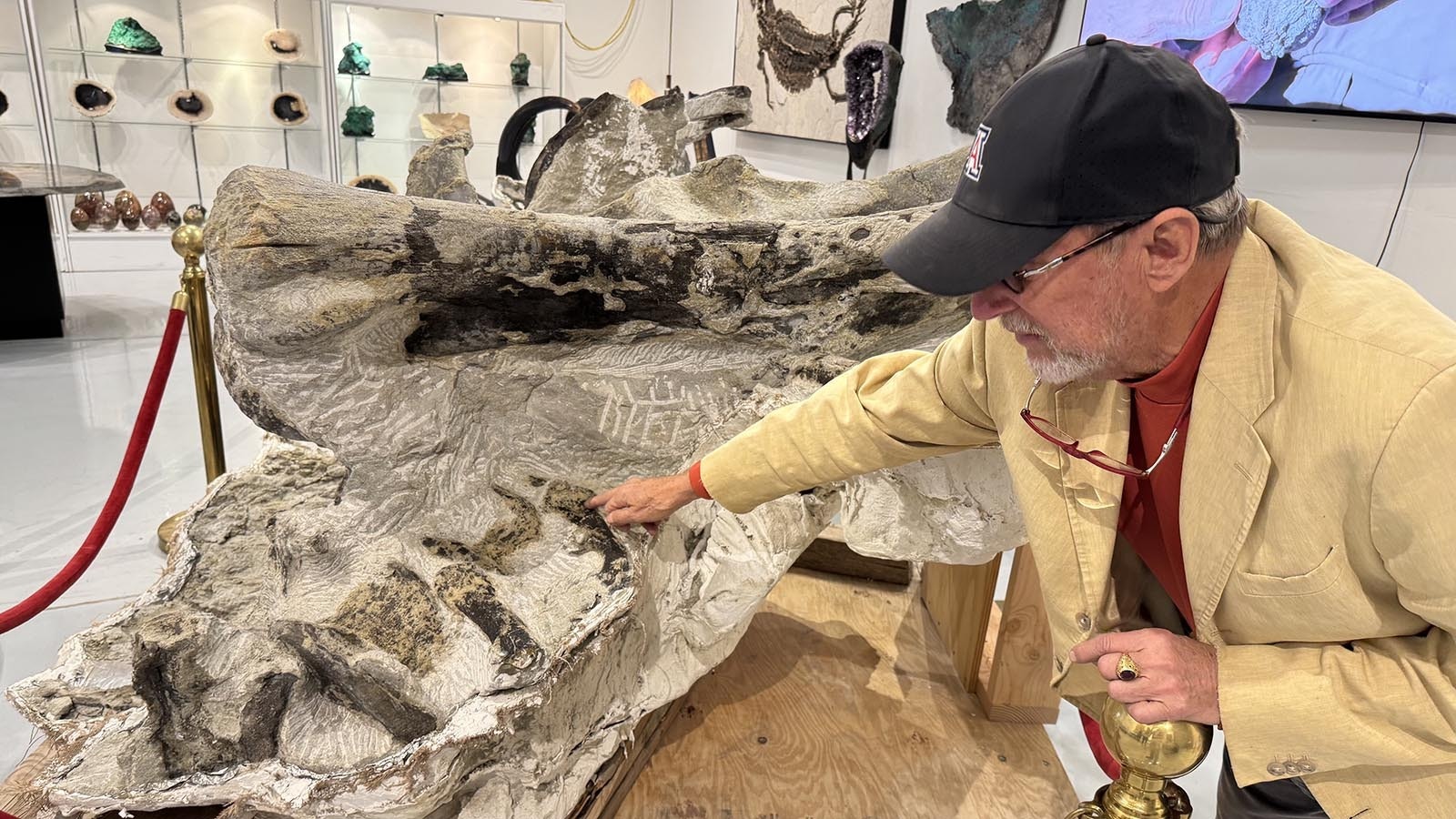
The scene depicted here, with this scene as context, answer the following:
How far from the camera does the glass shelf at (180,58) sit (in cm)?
570

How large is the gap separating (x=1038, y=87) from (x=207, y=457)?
244 centimetres

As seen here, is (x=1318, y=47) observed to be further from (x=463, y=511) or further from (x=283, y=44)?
(x=283, y=44)

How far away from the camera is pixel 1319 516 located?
40.2 inches

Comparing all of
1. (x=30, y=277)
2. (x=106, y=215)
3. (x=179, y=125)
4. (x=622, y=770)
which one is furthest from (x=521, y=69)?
(x=622, y=770)

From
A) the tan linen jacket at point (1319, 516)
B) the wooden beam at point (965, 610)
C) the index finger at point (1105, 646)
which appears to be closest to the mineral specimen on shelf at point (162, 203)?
the wooden beam at point (965, 610)

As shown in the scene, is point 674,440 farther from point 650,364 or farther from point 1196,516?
point 1196,516

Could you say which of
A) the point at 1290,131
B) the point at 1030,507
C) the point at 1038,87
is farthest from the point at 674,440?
the point at 1290,131

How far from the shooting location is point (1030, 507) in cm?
132

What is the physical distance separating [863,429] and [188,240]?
70.9 inches

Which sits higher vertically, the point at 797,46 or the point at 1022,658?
the point at 797,46

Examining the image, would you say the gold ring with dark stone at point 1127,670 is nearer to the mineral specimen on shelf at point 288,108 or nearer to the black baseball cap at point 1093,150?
the black baseball cap at point 1093,150

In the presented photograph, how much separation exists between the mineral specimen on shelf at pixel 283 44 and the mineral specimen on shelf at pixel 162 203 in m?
1.16

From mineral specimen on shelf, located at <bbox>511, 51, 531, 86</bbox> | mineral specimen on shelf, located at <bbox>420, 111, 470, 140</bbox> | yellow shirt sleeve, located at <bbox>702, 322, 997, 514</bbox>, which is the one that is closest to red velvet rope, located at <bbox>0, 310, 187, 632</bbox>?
yellow shirt sleeve, located at <bbox>702, 322, 997, 514</bbox>

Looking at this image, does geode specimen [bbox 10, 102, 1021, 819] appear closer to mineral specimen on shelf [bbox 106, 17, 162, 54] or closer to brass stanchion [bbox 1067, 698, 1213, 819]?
brass stanchion [bbox 1067, 698, 1213, 819]
